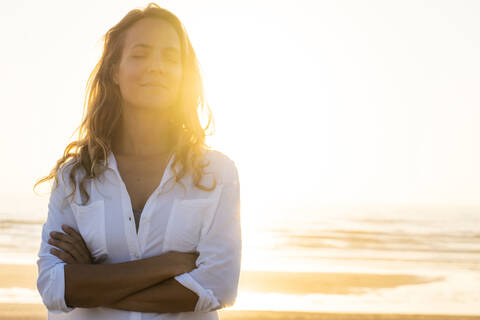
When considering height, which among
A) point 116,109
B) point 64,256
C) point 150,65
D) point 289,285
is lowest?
point 289,285

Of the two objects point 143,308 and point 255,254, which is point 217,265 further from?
point 255,254

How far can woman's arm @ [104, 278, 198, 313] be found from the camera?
2.09 m

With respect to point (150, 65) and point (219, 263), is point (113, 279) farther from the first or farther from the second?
point (150, 65)

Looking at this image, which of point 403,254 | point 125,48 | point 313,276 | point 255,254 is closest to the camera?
point 125,48

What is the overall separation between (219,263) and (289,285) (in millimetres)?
8655

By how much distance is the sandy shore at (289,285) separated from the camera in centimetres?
752

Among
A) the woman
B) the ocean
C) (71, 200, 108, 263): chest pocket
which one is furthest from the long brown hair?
the ocean

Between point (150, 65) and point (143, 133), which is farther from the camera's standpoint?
point (143, 133)

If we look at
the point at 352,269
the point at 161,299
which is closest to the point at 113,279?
the point at 161,299

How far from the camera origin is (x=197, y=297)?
2.12 meters

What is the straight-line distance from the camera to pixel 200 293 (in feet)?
6.91

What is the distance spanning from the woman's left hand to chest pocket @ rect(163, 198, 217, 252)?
36 centimetres

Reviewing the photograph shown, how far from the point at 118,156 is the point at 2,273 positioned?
10.0 m

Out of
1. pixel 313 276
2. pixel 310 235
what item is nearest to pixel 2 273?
pixel 313 276
